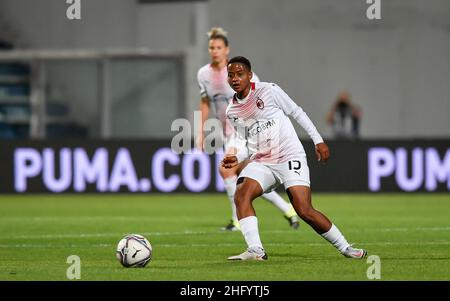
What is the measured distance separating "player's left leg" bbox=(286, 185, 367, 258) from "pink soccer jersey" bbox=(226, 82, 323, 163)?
0.38 metres

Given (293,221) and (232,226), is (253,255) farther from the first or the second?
(293,221)

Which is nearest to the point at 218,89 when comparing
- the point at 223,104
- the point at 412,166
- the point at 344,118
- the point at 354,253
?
the point at 223,104

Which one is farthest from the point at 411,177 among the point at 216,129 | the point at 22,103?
the point at 22,103

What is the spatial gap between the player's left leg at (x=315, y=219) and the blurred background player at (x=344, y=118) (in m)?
16.2

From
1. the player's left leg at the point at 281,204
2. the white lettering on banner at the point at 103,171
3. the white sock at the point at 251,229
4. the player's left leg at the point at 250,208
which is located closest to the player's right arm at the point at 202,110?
the player's left leg at the point at 281,204

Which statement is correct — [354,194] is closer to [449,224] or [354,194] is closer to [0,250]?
[449,224]

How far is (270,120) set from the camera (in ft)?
37.9

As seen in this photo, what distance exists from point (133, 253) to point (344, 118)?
17523 millimetres

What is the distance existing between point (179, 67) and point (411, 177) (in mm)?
7328

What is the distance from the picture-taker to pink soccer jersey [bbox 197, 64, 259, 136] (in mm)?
15477

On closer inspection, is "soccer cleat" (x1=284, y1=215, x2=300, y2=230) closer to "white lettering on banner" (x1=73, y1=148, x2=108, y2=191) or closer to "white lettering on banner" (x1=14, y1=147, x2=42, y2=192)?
"white lettering on banner" (x1=73, y1=148, x2=108, y2=191)

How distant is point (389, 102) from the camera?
29.8 m

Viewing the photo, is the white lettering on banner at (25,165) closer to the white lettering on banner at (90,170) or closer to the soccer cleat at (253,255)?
the white lettering on banner at (90,170)

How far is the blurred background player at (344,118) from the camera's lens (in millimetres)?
27734
